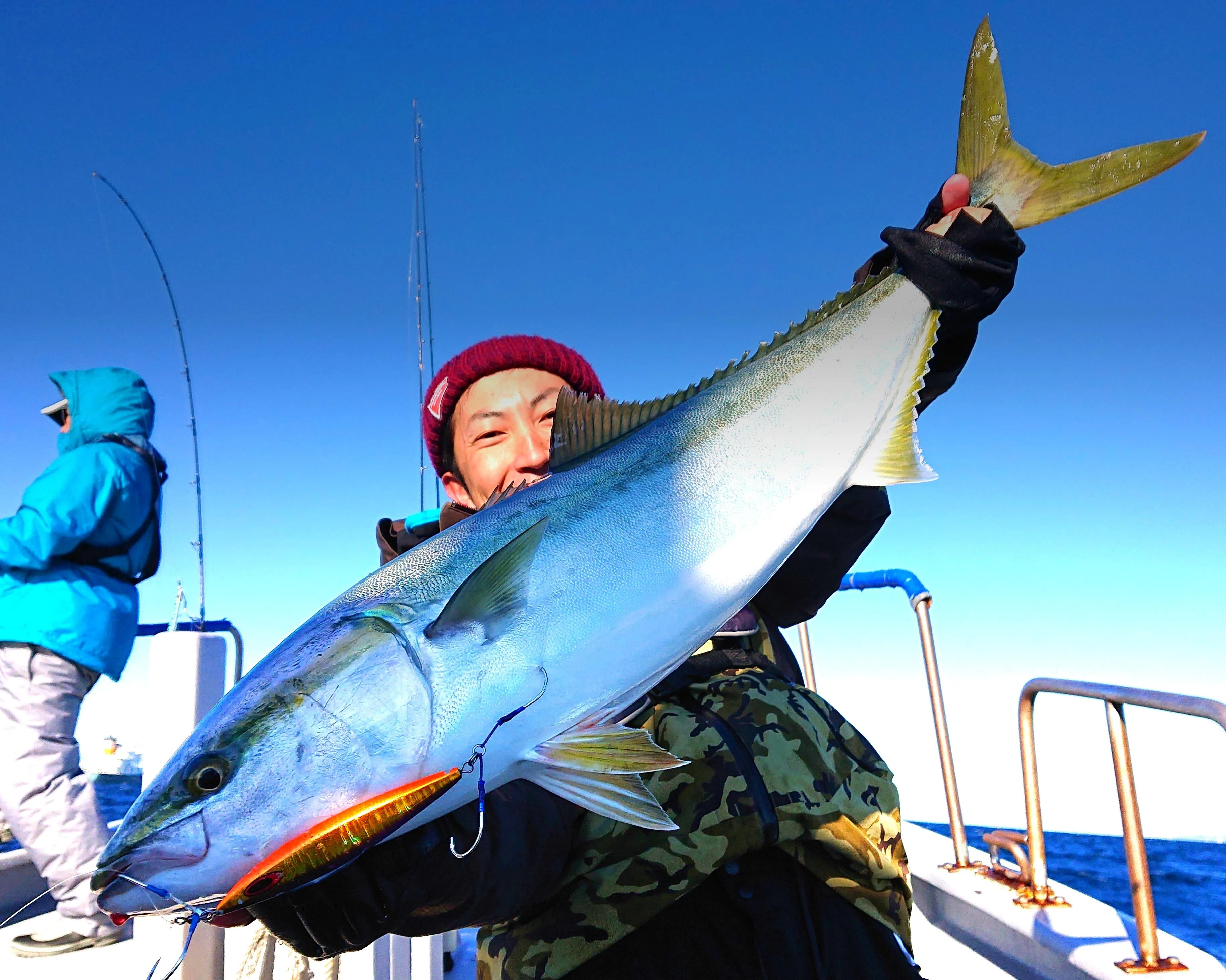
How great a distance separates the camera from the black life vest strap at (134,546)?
3898 millimetres

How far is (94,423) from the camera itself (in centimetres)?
400

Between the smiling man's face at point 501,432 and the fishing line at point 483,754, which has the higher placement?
the smiling man's face at point 501,432

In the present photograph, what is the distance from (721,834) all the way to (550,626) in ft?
2.42

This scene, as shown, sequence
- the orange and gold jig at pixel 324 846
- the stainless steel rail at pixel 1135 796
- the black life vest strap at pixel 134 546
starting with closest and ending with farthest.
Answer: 1. the orange and gold jig at pixel 324 846
2. the stainless steel rail at pixel 1135 796
3. the black life vest strap at pixel 134 546

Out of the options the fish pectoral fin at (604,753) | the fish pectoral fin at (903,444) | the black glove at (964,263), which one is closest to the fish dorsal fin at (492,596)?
the fish pectoral fin at (604,753)

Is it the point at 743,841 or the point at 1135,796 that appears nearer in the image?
the point at 743,841

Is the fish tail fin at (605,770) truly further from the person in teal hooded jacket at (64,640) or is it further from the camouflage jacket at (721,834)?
the person in teal hooded jacket at (64,640)

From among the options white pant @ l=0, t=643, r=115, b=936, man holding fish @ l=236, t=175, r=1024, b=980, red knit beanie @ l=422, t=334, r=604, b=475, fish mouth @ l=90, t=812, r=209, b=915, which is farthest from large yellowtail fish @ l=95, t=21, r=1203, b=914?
white pant @ l=0, t=643, r=115, b=936

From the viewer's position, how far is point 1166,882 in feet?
39.1

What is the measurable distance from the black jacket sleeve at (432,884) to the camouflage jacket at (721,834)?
0.48ft

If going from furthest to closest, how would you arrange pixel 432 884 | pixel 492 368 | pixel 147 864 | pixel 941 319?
pixel 492 368 < pixel 941 319 < pixel 432 884 < pixel 147 864

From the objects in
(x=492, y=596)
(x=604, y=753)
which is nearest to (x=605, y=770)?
(x=604, y=753)

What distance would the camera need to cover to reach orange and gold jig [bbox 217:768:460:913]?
89 cm

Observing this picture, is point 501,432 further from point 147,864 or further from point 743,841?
point 147,864
